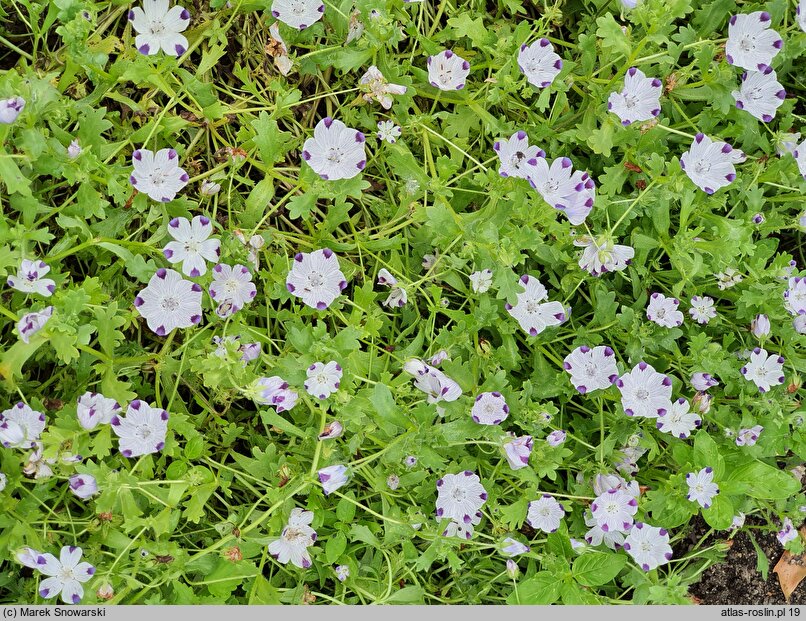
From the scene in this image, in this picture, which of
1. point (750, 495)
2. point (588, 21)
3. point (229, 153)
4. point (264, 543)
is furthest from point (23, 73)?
point (750, 495)

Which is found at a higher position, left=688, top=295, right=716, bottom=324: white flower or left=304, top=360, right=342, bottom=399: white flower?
left=304, top=360, right=342, bottom=399: white flower

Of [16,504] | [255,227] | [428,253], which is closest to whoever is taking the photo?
[16,504]

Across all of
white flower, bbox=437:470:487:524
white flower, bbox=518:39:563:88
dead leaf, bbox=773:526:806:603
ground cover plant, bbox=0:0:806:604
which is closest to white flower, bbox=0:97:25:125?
ground cover plant, bbox=0:0:806:604

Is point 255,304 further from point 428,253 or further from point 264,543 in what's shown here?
point 264,543

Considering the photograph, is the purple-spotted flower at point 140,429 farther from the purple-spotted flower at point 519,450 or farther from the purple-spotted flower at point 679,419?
the purple-spotted flower at point 679,419

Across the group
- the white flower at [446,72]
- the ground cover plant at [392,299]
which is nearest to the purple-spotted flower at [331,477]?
the ground cover plant at [392,299]

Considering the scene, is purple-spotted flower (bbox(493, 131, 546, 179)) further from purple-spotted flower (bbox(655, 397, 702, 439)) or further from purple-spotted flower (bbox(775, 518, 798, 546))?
purple-spotted flower (bbox(775, 518, 798, 546))
